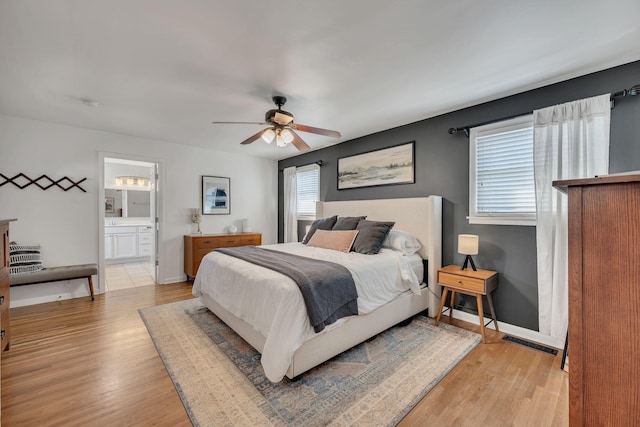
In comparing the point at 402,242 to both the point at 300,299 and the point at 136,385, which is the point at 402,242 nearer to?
the point at 300,299

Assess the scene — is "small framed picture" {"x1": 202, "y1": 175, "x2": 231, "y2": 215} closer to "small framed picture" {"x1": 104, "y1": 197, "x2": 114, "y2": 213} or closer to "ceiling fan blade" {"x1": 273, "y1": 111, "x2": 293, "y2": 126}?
"ceiling fan blade" {"x1": 273, "y1": 111, "x2": 293, "y2": 126}

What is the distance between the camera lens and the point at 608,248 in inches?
31.5

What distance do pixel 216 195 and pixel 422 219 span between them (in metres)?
3.83

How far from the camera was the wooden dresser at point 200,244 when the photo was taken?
4.59 meters

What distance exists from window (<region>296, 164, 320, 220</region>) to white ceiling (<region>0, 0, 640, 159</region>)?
6.94ft

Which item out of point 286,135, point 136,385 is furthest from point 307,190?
point 136,385

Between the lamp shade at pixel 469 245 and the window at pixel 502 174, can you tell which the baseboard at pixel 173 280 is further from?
the window at pixel 502 174

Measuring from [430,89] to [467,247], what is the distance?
164cm

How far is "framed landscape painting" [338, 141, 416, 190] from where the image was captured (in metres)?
3.74

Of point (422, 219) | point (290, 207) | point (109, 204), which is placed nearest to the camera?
point (422, 219)

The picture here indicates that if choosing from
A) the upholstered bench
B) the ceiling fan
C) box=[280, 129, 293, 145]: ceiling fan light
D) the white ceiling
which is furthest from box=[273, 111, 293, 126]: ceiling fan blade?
the upholstered bench

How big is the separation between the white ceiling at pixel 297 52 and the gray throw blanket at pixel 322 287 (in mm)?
1694

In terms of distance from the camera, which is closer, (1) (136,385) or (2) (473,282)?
(1) (136,385)

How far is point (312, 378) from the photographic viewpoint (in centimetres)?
204
